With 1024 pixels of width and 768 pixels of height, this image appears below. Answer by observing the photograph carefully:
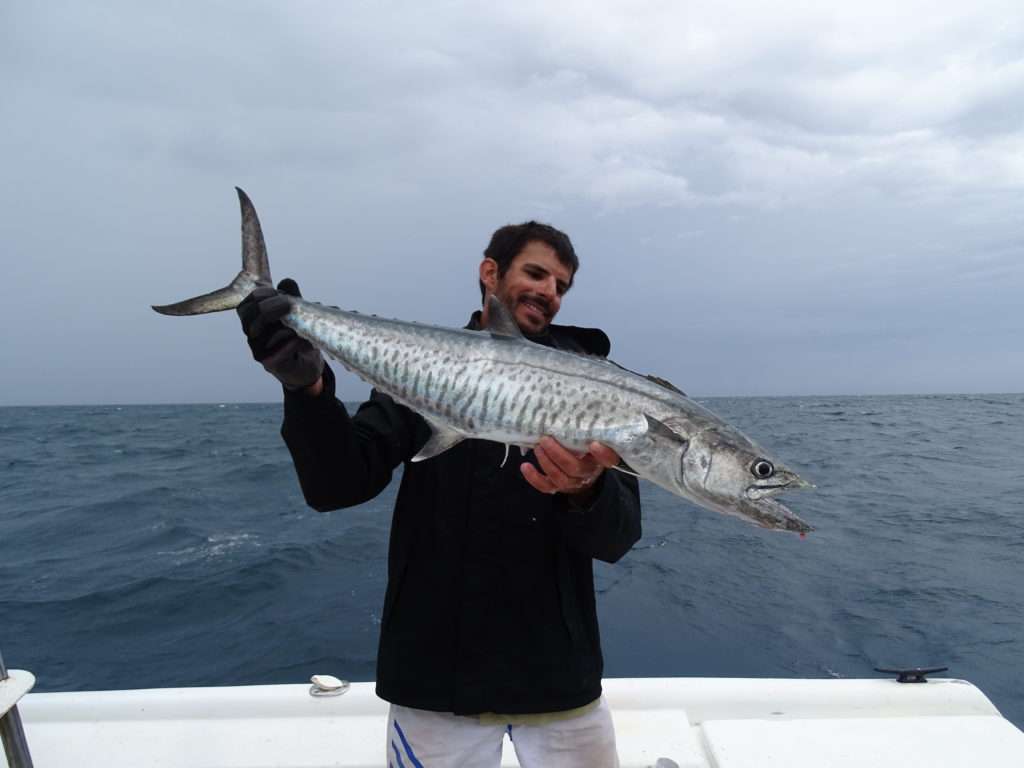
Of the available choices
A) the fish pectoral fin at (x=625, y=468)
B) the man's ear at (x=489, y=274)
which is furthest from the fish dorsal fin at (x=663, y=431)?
the man's ear at (x=489, y=274)

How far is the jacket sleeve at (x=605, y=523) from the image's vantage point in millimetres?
2645

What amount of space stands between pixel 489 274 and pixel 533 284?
0.30 metres

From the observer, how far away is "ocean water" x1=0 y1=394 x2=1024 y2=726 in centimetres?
721

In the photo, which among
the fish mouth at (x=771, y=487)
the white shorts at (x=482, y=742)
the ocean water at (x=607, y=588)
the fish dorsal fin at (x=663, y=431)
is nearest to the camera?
the fish mouth at (x=771, y=487)

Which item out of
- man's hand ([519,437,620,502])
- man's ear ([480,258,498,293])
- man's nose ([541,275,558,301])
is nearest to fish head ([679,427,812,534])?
man's hand ([519,437,620,502])

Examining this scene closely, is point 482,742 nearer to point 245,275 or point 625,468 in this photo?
point 625,468

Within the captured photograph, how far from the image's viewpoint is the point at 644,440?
2641 millimetres

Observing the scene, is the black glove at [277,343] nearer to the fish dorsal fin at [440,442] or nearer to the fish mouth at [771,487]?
the fish dorsal fin at [440,442]

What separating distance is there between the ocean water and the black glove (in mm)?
5004

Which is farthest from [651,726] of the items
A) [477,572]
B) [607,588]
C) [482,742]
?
[607,588]

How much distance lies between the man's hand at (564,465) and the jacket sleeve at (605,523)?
0.11 m

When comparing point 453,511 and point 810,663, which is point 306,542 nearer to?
point 810,663

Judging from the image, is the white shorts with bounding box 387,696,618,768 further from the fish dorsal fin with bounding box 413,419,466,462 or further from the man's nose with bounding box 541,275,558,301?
the man's nose with bounding box 541,275,558,301

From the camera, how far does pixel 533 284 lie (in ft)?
10.5
